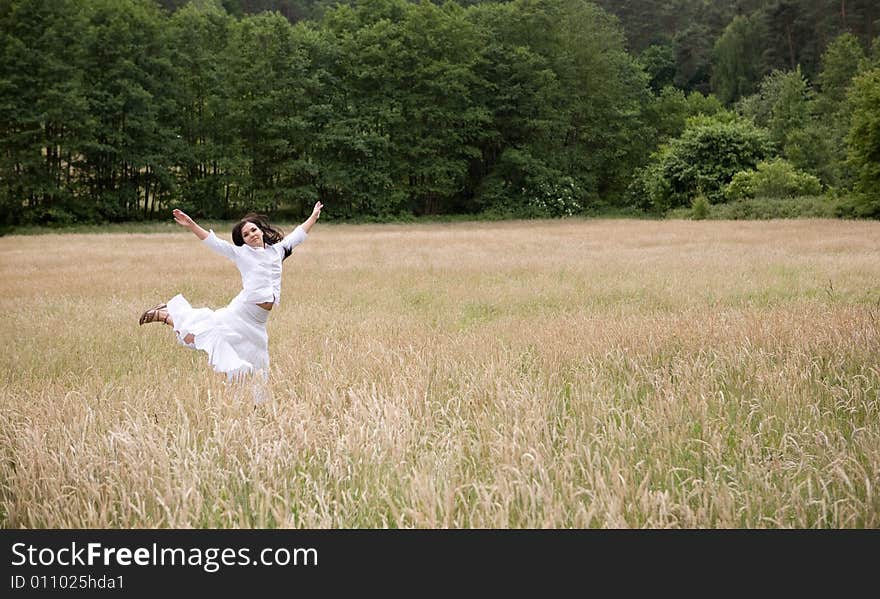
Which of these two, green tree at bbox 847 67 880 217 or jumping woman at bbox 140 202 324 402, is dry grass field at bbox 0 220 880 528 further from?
green tree at bbox 847 67 880 217

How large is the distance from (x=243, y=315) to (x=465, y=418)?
2032 mm

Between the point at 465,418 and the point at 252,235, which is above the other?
the point at 252,235

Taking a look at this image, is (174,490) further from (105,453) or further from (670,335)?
(670,335)

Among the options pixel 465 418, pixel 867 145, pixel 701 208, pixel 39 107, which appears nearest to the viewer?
pixel 465 418

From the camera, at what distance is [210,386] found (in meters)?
5.80

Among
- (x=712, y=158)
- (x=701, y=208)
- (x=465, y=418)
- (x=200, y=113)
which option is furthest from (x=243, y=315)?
(x=200, y=113)

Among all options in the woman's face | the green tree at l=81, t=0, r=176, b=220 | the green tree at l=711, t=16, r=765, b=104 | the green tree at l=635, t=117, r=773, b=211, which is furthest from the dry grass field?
the green tree at l=711, t=16, r=765, b=104

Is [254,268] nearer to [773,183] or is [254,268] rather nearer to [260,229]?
[260,229]

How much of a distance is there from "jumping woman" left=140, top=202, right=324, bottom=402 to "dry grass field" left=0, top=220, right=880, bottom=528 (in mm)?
338

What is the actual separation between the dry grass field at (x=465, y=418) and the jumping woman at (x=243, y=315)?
338 millimetres

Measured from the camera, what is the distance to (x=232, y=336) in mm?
5715

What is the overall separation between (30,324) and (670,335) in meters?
8.66

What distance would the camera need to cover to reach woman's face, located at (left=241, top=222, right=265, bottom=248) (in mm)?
5777

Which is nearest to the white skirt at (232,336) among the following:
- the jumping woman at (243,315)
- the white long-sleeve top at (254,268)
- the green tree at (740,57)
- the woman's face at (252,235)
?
the jumping woman at (243,315)
